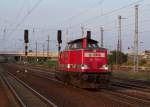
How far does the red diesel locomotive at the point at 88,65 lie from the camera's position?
1029 inches

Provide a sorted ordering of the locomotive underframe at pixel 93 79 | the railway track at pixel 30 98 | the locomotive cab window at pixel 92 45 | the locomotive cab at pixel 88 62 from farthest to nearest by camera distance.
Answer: the locomotive cab window at pixel 92 45, the locomotive cab at pixel 88 62, the locomotive underframe at pixel 93 79, the railway track at pixel 30 98

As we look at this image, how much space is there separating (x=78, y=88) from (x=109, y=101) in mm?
9055

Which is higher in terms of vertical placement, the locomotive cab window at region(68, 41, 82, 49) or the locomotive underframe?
the locomotive cab window at region(68, 41, 82, 49)

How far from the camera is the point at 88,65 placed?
1053 inches

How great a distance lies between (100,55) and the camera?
88.8 feet

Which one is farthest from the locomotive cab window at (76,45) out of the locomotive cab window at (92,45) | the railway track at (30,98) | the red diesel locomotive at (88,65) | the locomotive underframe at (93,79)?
the railway track at (30,98)

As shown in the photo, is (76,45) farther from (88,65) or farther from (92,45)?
(88,65)

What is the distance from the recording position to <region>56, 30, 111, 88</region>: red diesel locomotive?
26139 millimetres

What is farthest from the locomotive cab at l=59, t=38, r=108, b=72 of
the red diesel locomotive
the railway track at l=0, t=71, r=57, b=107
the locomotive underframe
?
the railway track at l=0, t=71, r=57, b=107

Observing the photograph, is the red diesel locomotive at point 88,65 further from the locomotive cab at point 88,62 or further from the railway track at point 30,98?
the railway track at point 30,98

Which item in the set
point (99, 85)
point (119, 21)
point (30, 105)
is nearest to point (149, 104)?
point (30, 105)

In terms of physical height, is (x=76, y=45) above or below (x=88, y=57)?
above

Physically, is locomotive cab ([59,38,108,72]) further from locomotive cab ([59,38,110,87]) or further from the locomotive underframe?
the locomotive underframe

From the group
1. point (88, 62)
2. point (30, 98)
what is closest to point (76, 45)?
point (88, 62)
